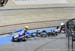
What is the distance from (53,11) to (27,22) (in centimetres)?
39

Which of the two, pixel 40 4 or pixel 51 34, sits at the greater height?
pixel 40 4

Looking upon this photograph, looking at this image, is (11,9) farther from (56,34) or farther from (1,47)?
(1,47)

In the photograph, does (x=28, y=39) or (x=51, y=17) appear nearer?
(x=28, y=39)

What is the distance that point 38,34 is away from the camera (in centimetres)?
246

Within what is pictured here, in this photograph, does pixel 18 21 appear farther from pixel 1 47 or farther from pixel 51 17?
pixel 1 47

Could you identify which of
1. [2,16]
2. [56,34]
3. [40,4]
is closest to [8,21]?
[2,16]

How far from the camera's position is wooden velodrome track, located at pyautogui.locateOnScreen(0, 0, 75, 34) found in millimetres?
2771

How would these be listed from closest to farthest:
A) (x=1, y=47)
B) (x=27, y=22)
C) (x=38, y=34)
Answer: (x=1, y=47) < (x=38, y=34) < (x=27, y=22)

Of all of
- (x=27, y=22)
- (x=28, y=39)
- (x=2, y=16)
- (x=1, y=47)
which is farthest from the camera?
(x=27, y=22)

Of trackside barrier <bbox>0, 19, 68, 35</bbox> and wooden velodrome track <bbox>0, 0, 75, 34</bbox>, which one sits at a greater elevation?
wooden velodrome track <bbox>0, 0, 75, 34</bbox>

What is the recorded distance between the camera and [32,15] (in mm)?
2949

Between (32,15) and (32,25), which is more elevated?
(32,15)

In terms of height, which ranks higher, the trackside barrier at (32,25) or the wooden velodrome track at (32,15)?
the wooden velodrome track at (32,15)

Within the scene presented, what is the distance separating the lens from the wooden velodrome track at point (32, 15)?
2.77 meters
